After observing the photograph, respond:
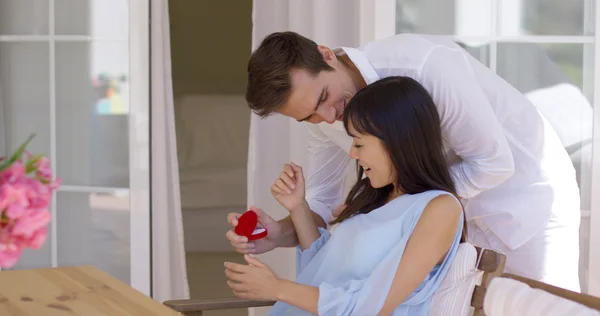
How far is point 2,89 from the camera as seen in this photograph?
3.48m

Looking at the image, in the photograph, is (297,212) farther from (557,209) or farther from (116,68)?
(116,68)

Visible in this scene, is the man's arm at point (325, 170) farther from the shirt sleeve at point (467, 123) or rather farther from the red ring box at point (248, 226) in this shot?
the shirt sleeve at point (467, 123)

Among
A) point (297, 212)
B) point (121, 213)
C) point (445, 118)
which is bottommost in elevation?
point (121, 213)

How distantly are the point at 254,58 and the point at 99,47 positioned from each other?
5.30 ft

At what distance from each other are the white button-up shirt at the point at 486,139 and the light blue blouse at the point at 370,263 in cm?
17

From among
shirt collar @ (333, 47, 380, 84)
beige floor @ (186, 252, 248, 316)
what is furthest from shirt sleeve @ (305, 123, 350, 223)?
beige floor @ (186, 252, 248, 316)

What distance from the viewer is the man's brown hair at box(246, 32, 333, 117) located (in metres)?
1.87

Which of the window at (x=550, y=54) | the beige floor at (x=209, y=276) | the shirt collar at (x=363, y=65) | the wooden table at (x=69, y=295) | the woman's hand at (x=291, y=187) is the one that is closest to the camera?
the wooden table at (x=69, y=295)

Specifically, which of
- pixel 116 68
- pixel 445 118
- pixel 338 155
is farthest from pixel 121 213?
pixel 445 118

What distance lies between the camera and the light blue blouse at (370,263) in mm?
1799

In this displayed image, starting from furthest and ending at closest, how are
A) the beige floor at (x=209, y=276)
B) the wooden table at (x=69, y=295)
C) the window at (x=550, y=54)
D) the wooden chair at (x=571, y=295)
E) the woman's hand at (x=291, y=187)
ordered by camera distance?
the beige floor at (x=209, y=276) < the window at (x=550, y=54) < the woman's hand at (x=291, y=187) < the wooden table at (x=69, y=295) < the wooden chair at (x=571, y=295)

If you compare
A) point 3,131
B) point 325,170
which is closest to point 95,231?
point 3,131

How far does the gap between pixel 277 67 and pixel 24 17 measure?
195 cm

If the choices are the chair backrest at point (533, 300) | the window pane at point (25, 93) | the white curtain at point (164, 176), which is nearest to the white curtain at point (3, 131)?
the window pane at point (25, 93)
